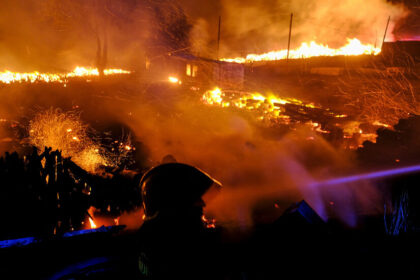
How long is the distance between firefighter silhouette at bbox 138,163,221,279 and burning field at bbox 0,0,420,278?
0.89 metres

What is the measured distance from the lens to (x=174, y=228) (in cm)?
312

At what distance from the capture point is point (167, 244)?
3.04 metres

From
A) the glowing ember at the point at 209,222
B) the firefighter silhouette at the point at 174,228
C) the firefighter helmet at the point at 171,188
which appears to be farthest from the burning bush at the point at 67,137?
the firefighter silhouette at the point at 174,228

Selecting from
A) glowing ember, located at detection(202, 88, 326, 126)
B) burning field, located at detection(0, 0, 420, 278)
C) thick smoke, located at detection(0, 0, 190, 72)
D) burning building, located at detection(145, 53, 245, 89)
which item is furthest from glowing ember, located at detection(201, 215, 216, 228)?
thick smoke, located at detection(0, 0, 190, 72)

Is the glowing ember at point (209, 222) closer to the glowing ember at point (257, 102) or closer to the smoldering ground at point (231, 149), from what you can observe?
the smoldering ground at point (231, 149)

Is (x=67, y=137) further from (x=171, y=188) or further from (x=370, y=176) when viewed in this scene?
(x=370, y=176)

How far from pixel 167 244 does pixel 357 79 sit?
56.1 ft

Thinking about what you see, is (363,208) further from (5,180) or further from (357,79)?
(357,79)

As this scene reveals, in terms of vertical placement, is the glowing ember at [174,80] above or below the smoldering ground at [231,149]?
above

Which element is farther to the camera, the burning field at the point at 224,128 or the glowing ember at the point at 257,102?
the glowing ember at the point at 257,102

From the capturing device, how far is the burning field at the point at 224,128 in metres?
4.70

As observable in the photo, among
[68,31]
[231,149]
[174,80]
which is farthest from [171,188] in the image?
[68,31]

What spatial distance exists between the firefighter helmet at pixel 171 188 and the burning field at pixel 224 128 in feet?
3.42

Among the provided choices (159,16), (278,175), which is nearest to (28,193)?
(278,175)
